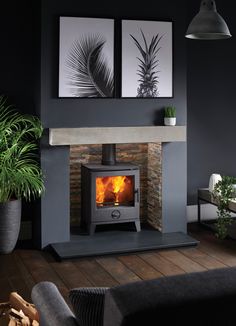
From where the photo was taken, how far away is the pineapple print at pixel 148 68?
211 inches

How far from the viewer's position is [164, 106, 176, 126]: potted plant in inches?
215

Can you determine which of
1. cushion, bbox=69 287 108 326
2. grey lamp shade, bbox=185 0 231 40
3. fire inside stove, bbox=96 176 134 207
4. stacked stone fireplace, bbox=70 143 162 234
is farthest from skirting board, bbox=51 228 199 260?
cushion, bbox=69 287 108 326

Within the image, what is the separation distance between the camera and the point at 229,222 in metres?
5.56

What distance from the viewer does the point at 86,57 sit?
204 inches

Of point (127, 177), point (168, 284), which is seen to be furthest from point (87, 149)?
point (168, 284)

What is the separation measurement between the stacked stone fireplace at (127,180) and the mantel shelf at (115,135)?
0.75ft

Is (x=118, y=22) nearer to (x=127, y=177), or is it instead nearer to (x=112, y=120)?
(x=112, y=120)

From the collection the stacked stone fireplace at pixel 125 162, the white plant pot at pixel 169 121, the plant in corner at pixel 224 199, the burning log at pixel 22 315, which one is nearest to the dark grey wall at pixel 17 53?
the stacked stone fireplace at pixel 125 162

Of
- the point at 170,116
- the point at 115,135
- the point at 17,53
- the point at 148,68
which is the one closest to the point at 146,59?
the point at 148,68

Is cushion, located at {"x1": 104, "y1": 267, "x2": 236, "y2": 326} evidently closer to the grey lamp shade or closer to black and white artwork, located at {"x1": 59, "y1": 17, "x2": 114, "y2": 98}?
the grey lamp shade

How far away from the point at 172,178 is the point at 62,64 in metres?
1.53

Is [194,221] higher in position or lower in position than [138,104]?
lower

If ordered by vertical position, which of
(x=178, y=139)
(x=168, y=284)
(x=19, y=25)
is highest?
(x=19, y=25)

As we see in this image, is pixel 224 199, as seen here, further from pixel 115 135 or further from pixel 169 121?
pixel 115 135
